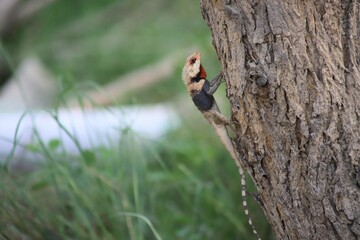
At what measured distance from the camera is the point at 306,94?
1.53m

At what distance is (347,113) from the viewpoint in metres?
1.54

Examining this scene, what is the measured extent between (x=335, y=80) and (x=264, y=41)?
16cm

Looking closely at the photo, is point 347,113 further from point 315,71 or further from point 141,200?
point 141,200

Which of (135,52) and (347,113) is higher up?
(347,113)

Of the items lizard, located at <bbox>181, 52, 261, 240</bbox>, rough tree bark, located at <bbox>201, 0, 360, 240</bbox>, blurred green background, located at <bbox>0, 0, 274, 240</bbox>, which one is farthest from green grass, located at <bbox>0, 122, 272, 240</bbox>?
rough tree bark, located at <bbox>201, 0, 360, 240</bbox>

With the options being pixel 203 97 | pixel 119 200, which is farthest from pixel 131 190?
pixel 203 97

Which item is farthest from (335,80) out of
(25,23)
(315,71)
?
(25,23)

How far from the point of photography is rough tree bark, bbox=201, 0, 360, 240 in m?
1.53

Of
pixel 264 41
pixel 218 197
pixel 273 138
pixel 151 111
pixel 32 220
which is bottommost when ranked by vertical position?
pixel 151 111

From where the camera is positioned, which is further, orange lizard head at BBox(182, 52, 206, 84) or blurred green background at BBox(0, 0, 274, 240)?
blurred green background at BBox(0, 0, 274, 240)

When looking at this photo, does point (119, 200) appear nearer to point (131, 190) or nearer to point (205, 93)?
point (131, 190)

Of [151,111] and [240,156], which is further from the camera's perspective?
[151,111]

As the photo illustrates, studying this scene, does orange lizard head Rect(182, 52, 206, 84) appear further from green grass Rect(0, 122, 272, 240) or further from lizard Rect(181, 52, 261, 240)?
green grass Rect(0, 122, 272, 240)

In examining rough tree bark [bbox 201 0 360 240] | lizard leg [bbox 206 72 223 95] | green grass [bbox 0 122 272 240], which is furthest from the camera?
green grass [bbox 0 122 272 240]
